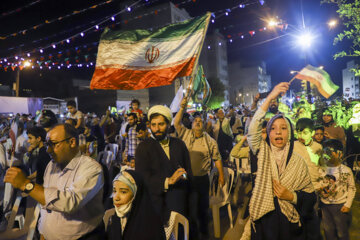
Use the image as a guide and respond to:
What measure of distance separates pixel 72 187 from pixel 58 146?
1.28 ft

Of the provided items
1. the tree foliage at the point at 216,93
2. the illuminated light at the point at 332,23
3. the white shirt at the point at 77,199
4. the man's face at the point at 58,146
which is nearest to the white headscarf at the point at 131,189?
the white shirt at the point at 77,199

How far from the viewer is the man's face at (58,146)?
228 cm

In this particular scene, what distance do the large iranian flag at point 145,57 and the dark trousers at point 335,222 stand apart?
2.87 meters

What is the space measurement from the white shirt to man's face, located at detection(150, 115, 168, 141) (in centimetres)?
101

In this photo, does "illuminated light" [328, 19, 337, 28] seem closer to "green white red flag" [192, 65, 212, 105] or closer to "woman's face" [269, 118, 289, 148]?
"green white red flag" [192, 65, 212, 105]

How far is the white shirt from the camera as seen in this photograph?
83.7 inches

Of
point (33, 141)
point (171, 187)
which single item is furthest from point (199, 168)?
point (33, 141)

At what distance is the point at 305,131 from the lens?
3.69 metres

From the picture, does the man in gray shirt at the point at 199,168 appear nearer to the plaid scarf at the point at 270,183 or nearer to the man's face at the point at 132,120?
the plaid scarf at the point at 270,183

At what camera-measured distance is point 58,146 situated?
7.52 ft

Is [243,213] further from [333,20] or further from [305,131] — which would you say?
[333,20]

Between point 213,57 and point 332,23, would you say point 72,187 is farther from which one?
point 213,57

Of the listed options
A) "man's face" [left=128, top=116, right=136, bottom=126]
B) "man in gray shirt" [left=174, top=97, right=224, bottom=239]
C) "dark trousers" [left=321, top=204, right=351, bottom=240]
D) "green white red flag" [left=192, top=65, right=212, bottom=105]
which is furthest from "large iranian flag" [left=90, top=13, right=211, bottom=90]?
"green white red flag" [left=192, top=65, right=212, bottom=105]

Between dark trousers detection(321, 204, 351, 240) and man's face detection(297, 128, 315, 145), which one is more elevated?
man's face detection(297, 128, 315, 145)
